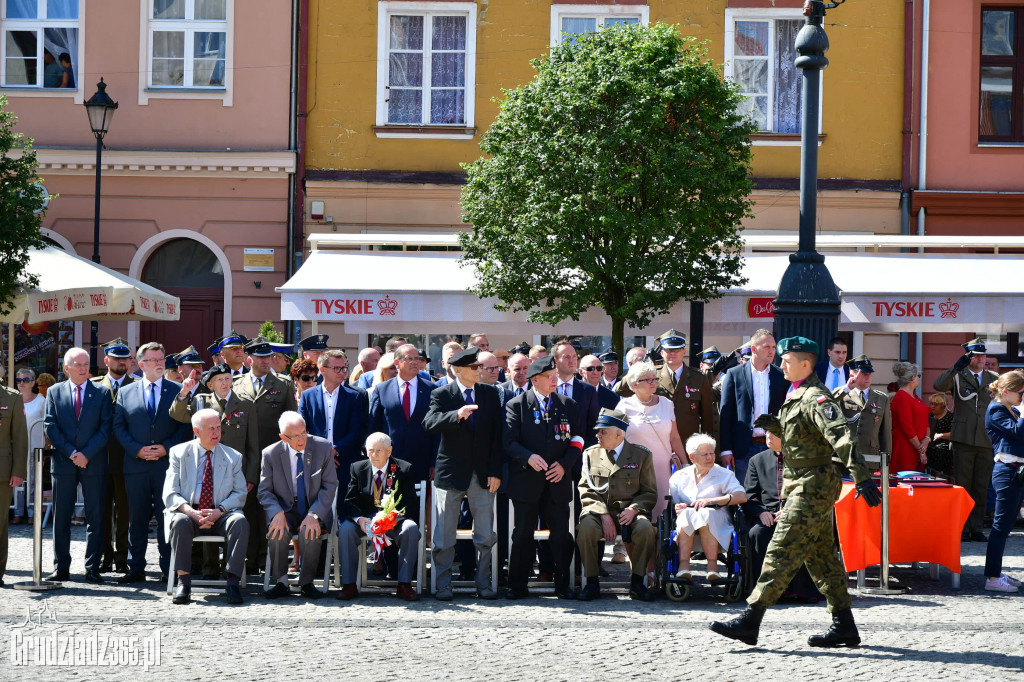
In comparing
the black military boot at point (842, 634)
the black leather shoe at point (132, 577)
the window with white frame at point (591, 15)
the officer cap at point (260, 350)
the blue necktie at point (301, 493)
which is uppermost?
the window with white frame at point (591, 15)

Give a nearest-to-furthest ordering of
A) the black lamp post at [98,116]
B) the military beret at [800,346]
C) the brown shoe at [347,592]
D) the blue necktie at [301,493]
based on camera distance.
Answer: the military beret at [800,346] → the brown shoe at [347,592] → the blue necktie at [301,493] → the black lamp post at [98,116]

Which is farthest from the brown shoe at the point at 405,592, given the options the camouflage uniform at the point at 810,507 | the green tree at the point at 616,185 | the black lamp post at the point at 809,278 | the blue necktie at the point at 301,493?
the green tree at the point at 616,185

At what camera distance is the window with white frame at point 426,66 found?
1981 centimetres

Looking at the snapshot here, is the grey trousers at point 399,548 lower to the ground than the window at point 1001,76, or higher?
lower

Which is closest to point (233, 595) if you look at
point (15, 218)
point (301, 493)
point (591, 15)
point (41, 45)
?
point (301, 493)

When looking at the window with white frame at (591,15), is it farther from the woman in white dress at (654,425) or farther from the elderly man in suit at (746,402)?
the woman in white dress at (654,425)

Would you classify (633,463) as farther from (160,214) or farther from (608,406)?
(160,214)

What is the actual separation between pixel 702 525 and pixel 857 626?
1490 millimetres

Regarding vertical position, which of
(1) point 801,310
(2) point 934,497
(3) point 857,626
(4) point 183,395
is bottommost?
(3) point 857,626

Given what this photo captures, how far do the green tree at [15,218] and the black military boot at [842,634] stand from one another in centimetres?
982

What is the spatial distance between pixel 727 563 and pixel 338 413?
344 centimetres

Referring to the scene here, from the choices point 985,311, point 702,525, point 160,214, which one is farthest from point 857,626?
point 160,214

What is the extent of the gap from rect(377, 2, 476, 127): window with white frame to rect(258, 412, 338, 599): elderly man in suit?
35.9 ft

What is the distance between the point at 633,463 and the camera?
997 cm
